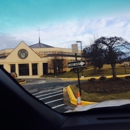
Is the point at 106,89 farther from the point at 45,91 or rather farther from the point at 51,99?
the point at 45,91

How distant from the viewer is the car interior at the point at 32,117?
50.8 inches

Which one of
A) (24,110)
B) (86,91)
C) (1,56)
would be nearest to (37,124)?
(24,110)

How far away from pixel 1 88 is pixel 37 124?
29 centimetres

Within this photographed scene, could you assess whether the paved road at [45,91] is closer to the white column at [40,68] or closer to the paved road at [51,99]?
the paved road at [51,99]

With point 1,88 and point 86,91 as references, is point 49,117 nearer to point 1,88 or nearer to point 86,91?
point 1,88

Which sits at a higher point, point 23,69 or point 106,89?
point 23,69

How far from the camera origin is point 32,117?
4.40ft

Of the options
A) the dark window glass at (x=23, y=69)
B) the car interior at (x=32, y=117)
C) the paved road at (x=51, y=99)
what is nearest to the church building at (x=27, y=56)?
the dark window glass at (x=23, y=69)

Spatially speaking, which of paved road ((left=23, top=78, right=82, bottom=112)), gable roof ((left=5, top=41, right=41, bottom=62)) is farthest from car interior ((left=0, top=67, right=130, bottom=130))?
gable roof ((left=5, top=41, right=41, bottom=62))

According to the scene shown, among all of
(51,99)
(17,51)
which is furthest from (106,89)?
(17,51)

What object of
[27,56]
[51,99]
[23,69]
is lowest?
[51,99]

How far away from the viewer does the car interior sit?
129 centimetres

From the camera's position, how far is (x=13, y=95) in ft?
4.33

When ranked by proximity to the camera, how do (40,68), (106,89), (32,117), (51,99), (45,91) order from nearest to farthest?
(32,117) → (40,68) → (45,91) → (51,99) → (106,89)
